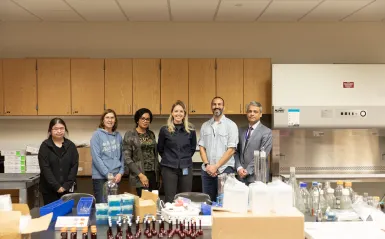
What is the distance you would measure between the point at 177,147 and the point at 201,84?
1251mm

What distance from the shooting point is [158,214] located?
2.41m

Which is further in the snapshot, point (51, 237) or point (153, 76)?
point (153, 76)

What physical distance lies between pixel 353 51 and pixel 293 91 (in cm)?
131

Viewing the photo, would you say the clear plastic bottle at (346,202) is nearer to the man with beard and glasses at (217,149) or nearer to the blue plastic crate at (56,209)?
the man with beard and glasses at (217,149)

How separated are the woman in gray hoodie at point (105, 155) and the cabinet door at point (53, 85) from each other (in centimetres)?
110

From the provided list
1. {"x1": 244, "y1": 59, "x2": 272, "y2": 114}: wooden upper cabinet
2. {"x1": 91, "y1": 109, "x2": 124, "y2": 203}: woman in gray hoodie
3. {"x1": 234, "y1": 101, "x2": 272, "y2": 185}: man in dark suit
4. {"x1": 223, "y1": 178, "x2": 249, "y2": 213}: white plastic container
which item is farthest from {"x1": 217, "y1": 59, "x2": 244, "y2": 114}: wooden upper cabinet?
{"x1": 223, "y1": 178, "x2": 249, "y2": 213}: white plastic container

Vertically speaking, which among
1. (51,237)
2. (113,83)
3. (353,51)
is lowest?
(51,237)

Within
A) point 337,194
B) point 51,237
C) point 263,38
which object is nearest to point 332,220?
point 337,194

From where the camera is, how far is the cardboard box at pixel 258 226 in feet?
5.75

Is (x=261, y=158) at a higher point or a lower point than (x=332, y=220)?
higher

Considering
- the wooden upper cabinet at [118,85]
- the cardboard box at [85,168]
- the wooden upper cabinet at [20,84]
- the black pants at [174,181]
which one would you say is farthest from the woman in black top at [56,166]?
the wooden upper cabinet at [20,84]

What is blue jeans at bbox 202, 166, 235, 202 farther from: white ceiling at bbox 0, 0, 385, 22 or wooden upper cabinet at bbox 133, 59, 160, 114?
white ceiling at bbox 0, 0, 385, 22

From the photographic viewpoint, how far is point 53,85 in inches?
183

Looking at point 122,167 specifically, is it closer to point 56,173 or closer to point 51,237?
point 56,173
